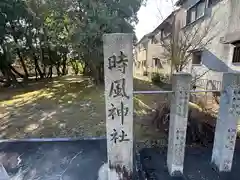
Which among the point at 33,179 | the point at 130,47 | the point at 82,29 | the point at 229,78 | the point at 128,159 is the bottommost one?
the point at 33,179

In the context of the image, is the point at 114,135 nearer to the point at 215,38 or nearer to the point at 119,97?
the point at 119,97

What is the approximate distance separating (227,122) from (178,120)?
876mm

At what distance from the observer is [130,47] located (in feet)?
7.84

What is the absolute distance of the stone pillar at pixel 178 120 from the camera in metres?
2.78

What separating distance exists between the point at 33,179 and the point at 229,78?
11.8 ft

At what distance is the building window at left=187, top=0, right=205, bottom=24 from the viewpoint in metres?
9.11

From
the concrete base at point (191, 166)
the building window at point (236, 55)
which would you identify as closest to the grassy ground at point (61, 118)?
the concrete base at point (191, 166)

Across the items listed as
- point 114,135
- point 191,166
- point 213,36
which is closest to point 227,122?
point 191,166

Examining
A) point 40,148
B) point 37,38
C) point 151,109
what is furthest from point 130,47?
point 37,38

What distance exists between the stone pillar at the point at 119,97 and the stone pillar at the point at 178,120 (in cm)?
76

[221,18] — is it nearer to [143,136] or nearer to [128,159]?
[143,136]

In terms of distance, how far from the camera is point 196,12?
31.5 ft

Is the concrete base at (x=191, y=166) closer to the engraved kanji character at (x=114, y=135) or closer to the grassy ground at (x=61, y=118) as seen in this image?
the grassy ground at (x=61, y=118)

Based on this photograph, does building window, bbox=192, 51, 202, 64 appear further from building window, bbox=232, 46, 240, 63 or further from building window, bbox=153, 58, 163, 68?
building window, bbox=153, 58, 163, 68
